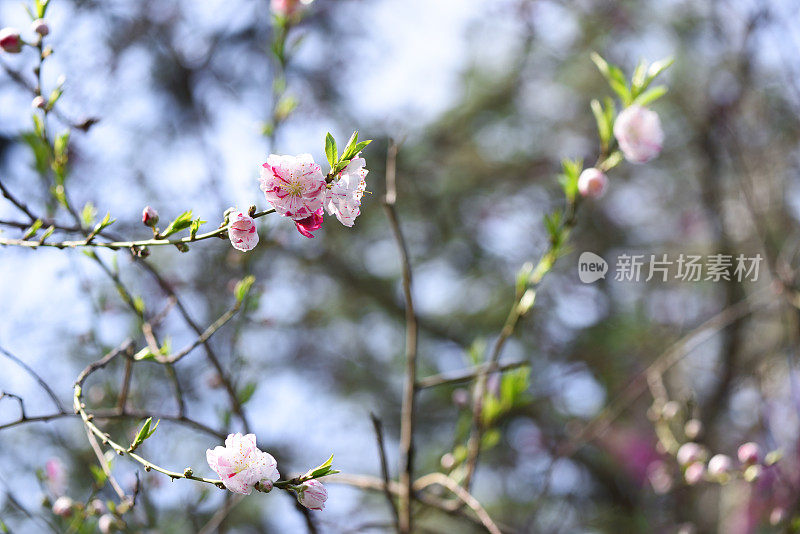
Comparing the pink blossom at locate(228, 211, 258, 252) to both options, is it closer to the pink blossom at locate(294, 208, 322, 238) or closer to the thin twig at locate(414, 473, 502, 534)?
the pink blossom at locate(294, 208, 322, 238)

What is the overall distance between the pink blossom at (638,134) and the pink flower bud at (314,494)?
65cm

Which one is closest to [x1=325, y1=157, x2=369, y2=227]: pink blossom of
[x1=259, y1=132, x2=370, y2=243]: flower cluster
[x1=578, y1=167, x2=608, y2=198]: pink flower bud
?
[x1=259, y1=132, x2=370, y2=243]: flower cluster

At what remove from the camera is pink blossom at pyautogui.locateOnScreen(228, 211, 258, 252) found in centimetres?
65

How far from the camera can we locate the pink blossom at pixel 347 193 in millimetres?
656

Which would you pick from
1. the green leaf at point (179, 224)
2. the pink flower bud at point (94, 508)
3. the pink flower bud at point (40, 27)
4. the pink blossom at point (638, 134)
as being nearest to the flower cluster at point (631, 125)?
the pink blossom at point (638, 134)

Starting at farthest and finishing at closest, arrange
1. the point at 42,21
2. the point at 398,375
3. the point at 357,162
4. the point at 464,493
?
the point at 398,375, the point at 464,493, the point at 42,21, the point at 357,162

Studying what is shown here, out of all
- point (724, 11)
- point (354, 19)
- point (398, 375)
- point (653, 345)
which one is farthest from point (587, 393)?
point (354, 19)

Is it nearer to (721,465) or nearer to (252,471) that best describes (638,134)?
(721,465)

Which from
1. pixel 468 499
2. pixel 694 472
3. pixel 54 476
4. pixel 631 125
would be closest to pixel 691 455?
pixel 694 472

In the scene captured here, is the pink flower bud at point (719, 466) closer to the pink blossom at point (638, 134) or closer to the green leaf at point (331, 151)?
the pink blossom at point (638, 134)

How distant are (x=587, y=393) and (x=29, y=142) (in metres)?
2.22

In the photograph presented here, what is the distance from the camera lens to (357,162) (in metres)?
0.65

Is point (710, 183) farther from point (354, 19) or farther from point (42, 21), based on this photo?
point (42, 21)

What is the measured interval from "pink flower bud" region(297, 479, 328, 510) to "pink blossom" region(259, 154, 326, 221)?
236 mm
